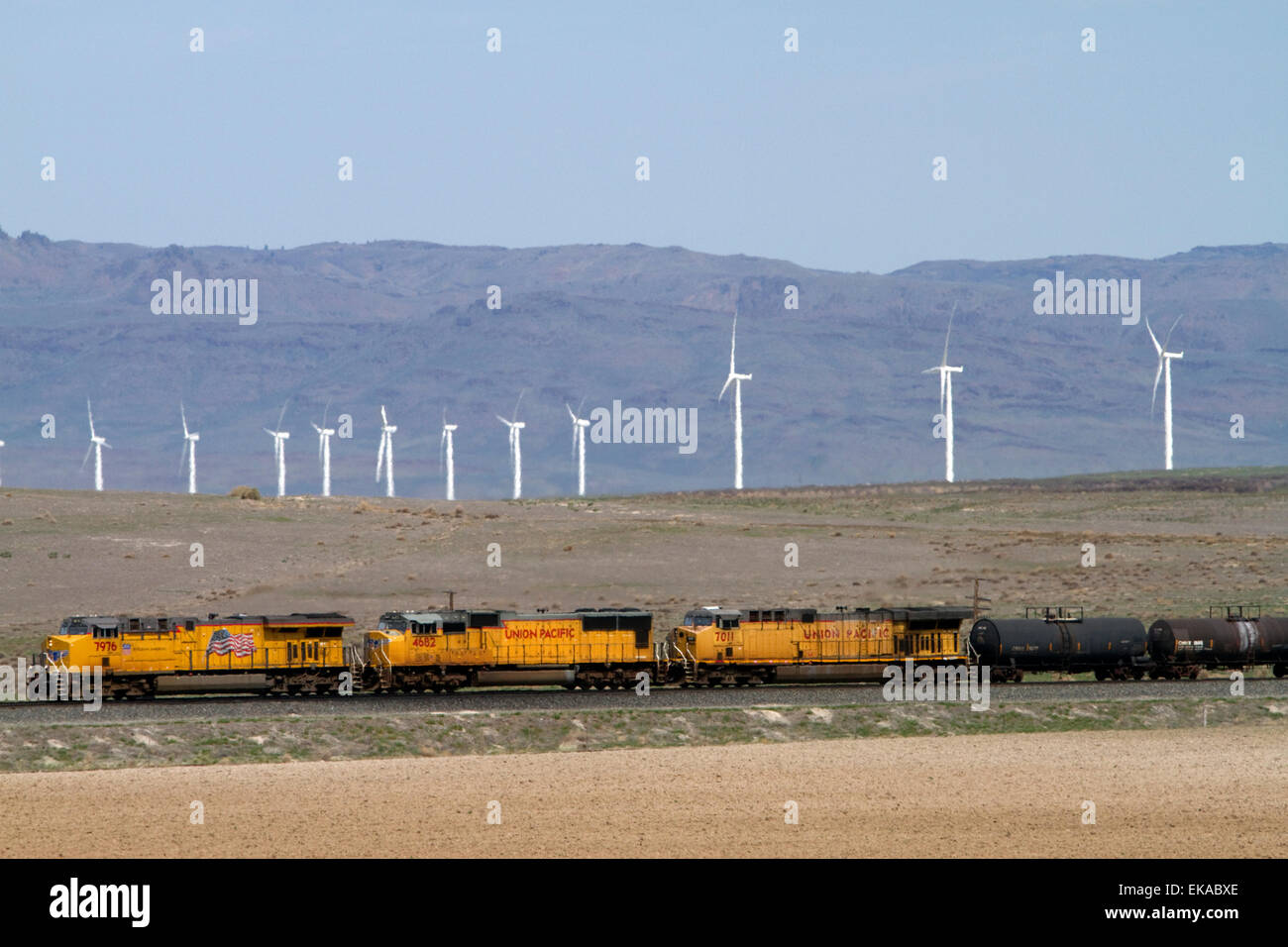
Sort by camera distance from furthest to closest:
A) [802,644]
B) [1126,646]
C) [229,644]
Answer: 1. [1126,646]
2. [802,644]
3. [229,644]

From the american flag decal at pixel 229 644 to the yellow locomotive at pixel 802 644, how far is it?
1397 centimetres

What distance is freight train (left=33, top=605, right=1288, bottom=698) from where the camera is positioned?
51.7m

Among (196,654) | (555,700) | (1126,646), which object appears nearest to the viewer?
(555,700)

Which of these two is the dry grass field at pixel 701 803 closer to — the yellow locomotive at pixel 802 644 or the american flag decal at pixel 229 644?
the yellow locomotive at pixel 802 644

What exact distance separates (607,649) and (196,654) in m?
13.1

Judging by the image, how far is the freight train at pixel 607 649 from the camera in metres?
51.7

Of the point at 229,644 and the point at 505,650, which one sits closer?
the point at 229,644

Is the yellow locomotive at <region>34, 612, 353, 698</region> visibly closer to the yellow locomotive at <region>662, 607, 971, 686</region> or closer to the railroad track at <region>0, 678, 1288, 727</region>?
the railroad track at <region>0, 678, 1288, 727</region>

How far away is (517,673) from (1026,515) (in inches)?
3682

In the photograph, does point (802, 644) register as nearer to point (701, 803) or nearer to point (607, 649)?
point (607, 649)

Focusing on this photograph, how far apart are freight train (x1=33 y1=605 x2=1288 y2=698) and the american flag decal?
3 centimetres

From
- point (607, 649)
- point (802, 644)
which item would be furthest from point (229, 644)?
point (802, 644)

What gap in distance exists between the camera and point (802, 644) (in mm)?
57219

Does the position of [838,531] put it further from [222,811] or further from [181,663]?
[222,811]
